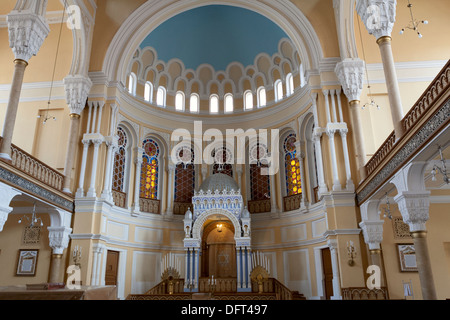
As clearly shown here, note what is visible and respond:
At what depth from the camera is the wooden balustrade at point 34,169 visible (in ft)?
32.5

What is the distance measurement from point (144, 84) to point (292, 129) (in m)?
7.75

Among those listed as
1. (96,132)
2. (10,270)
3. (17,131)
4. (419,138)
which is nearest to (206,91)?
(96,132)

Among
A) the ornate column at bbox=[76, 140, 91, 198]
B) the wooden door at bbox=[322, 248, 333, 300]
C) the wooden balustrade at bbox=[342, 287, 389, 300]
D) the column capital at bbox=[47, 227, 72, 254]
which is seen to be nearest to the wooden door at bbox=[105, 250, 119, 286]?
the column capital at bbox=[47, 227, 72, 254]

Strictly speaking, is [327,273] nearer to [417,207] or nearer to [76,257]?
[417,207]

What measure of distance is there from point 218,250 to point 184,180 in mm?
4051

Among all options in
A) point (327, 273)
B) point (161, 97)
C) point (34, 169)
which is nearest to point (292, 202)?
point (327, 273)

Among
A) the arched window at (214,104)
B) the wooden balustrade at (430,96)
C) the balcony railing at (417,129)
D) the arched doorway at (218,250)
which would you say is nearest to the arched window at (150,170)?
the arched doorway at (218,250)

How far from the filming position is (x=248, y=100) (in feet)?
65.3

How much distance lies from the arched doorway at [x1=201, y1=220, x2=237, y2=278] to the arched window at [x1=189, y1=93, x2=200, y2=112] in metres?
6.41

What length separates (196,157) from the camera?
18938 mm

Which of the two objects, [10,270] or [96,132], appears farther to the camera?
[96,132]

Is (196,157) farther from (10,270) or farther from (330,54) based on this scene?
(10,270)

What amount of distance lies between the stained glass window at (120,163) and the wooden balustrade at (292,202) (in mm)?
7479

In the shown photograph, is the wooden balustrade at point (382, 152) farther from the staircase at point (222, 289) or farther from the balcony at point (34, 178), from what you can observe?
the balcony at point (34, 178)
